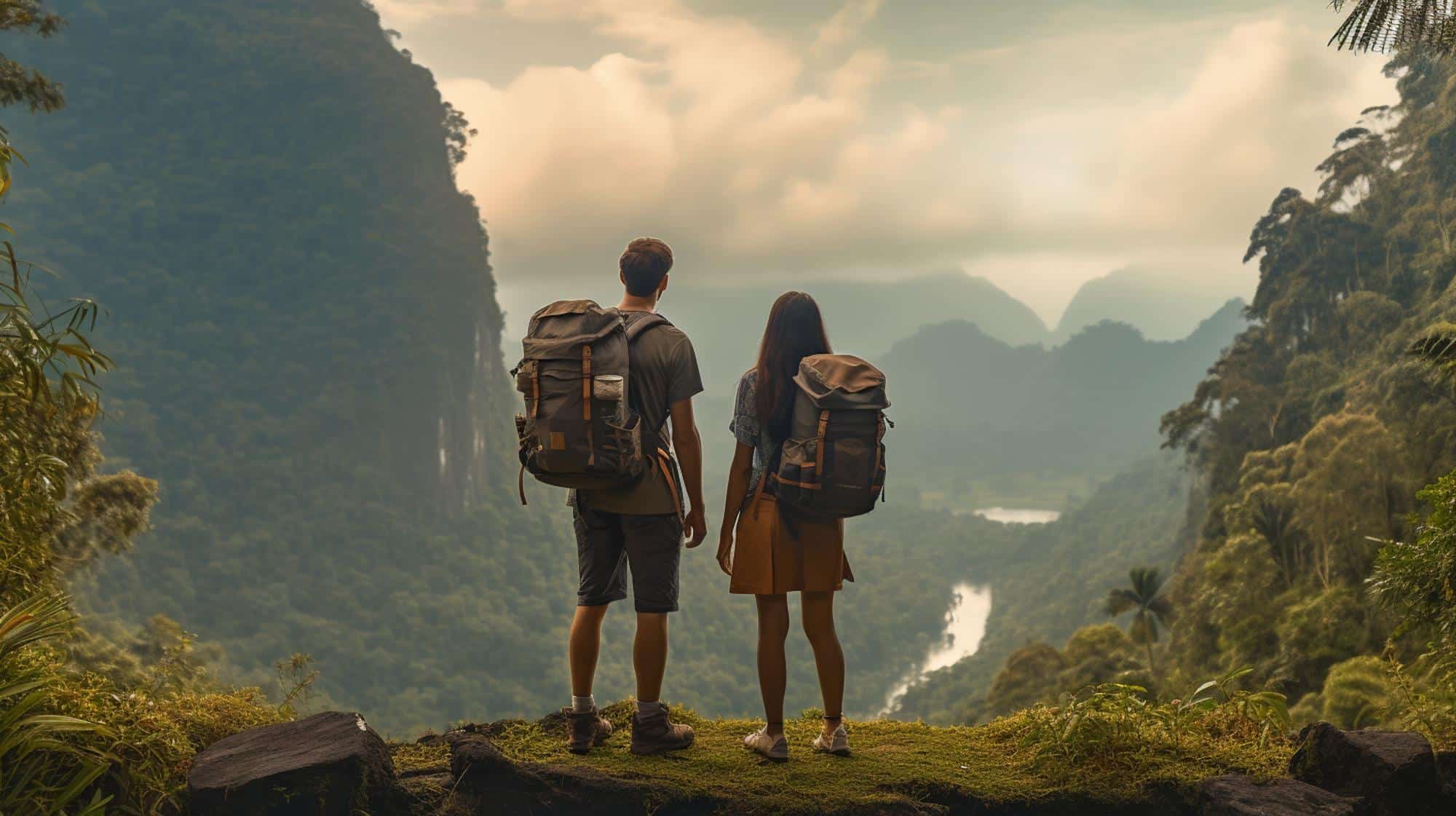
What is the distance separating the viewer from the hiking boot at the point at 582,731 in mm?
3867

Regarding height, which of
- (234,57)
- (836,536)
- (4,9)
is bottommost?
(836,536)

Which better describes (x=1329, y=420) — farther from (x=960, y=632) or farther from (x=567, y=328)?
(x=960, y=632)

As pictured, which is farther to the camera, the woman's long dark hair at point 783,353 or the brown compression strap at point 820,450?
the woman's long dark hair at point 783,353

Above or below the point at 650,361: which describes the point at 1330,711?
below

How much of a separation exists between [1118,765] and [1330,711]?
15.8 meters

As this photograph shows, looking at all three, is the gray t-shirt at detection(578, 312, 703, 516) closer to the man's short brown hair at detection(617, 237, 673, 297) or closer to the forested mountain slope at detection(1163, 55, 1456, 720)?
the man's short brown hair at detection(617, 237, 673, 297)

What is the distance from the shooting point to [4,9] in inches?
228

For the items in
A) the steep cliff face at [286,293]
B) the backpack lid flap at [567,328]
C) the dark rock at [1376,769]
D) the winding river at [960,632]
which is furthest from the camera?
the winding river at [960,632]

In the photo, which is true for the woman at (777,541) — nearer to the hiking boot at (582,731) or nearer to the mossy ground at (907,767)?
the mossy ground at (907,767)

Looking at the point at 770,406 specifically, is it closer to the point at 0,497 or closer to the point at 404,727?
the point at 0,497

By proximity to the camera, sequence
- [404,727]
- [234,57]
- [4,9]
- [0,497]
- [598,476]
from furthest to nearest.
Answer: [234,57] → [404,727] → [4,9] → [0,497] → [598,476]

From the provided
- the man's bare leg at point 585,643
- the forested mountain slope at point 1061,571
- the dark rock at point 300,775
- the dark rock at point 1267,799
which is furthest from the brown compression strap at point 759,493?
the forested mountain slope at point 1061,571

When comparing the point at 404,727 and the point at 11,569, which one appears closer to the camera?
the point at 11,569

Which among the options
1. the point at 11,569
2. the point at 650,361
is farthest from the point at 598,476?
the point at 11,569
